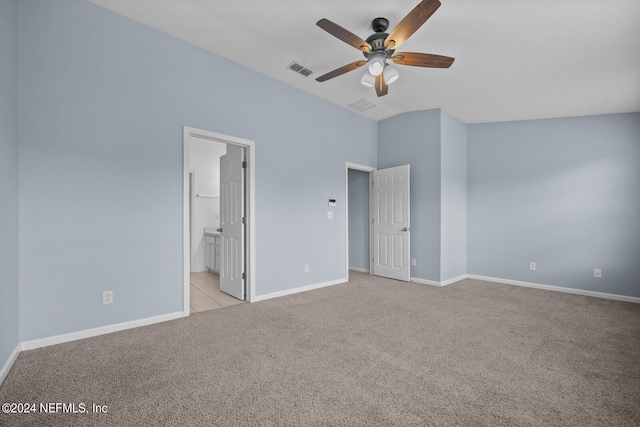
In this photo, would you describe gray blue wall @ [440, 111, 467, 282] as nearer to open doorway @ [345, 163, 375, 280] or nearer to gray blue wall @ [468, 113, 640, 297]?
gray blue wall @ [468, 113, 640, 297]

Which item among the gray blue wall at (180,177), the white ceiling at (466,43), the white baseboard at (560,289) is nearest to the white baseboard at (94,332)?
the gray blue wall at (180,177)

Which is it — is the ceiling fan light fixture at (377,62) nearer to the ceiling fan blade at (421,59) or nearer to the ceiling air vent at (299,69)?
the ceiling fan blade at (421,59)

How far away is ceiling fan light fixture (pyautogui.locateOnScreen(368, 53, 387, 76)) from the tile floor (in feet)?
10.4

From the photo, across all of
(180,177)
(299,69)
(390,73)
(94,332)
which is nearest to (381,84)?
(390,73)

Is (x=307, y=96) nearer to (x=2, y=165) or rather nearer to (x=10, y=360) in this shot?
(x=2, y=165)

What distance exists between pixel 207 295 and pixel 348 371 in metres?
2.70

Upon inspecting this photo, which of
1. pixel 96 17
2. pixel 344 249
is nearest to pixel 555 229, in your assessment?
pixel 344 249

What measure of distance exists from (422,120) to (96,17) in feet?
14.8

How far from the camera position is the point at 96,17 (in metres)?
2.72

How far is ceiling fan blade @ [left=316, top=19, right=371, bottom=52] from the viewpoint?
224cm

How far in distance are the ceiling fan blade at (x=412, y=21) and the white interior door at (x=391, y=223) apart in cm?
275

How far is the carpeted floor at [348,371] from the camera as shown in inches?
66.3

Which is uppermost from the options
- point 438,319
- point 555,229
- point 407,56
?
point 407,56

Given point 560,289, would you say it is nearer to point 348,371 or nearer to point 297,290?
point 297,290
